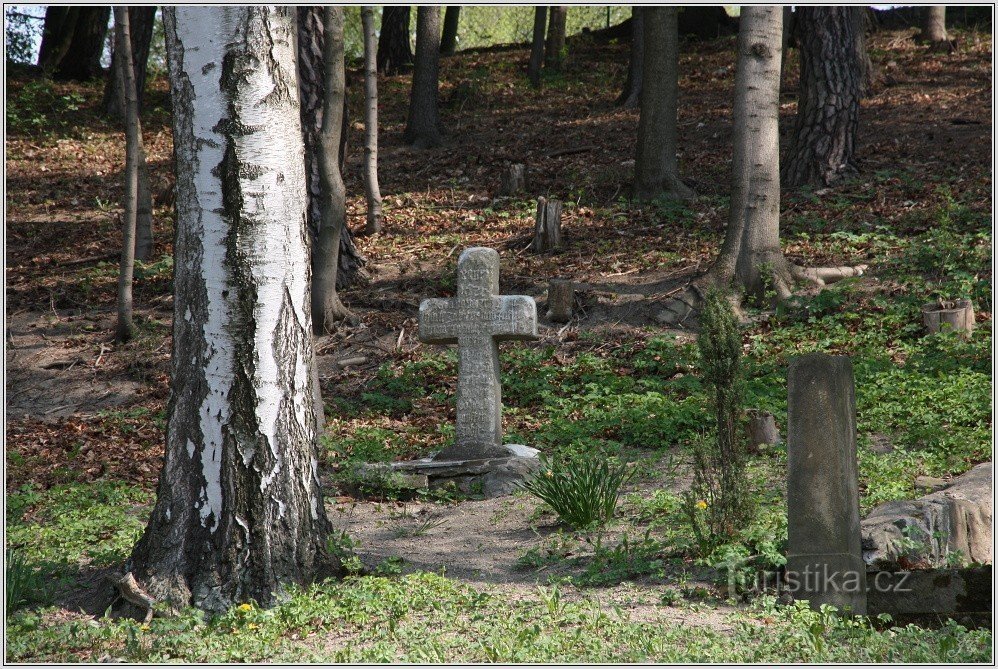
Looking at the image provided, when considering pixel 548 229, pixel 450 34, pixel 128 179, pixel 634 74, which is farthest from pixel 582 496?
pixel 450 34

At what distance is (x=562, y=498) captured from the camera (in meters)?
5.84

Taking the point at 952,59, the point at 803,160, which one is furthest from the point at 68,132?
the point at 952,59

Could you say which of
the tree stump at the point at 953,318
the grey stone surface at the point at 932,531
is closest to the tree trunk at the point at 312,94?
the tree stump at the point at 953,318

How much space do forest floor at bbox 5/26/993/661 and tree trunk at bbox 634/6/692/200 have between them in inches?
20.2

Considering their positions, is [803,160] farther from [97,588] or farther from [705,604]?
[97,588]

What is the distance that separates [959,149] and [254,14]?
1339 cm

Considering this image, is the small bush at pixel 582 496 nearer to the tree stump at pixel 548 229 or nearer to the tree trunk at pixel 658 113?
the tree stump at pixel 548 229

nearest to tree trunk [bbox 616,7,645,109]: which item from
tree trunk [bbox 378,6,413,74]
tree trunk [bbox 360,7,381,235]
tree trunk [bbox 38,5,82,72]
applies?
tree trunk [bbox 378,6,413,74]

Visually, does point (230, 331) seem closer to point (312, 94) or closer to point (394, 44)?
point (312, 94)

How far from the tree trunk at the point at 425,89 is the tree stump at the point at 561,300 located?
330 inches

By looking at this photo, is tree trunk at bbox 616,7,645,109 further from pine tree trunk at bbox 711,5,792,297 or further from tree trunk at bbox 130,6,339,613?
tree trunk at bbox 130,6,339,613

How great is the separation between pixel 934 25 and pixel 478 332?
61.0 feet

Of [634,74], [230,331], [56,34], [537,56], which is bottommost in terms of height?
[230,331]

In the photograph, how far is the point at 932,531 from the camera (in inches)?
194
